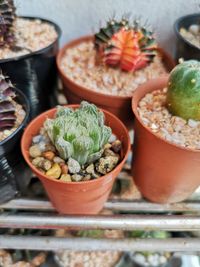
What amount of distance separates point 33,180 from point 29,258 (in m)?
0.21

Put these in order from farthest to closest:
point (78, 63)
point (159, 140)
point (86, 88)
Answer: point (78, 63), point (86, 88), point (159, 140)

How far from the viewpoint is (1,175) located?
64cm

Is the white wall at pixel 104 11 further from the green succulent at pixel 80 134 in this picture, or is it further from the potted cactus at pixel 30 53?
the green succulent at pixel 80 134

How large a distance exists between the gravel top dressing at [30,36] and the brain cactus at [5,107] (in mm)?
131

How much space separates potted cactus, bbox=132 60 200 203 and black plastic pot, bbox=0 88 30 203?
236 mm

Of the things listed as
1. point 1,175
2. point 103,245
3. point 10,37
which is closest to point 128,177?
point 103,245

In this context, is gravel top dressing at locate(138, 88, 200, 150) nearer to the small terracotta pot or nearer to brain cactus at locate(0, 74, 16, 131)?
the small terracotta pot

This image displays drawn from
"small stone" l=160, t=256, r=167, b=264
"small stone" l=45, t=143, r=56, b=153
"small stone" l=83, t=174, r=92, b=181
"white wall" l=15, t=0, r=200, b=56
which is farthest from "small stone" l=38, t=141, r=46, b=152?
"small stone" l=160, t=256, r=167, b=264

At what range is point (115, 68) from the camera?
79cm

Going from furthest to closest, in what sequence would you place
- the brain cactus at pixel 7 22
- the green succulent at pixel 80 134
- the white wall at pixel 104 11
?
the white wall at pixel 104 11 → the brain cactus at pixel 7 22 → the green succulent at pixel 80 134

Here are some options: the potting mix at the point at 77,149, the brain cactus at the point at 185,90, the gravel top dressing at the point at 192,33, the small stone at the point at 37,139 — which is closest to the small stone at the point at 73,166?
the potting mix at the point at 77,149

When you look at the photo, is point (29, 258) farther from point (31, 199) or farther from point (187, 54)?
point (187, 54)

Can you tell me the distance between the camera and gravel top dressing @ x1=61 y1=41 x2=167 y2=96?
0.76m

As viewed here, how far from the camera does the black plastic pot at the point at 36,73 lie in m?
0.72
